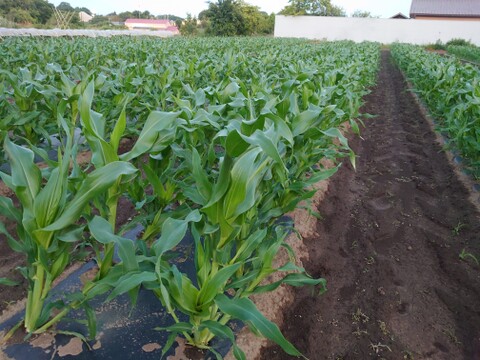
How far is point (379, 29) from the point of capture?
140ft

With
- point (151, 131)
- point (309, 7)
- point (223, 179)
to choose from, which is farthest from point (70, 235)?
point (309, 7)

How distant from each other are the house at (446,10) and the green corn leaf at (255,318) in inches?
2396

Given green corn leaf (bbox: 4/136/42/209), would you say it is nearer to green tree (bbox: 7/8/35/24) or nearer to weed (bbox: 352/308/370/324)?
weed (bbox: 352/308/370/324)

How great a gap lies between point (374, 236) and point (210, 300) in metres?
2.18

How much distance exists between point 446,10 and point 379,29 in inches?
649

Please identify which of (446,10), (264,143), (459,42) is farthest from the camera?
(446,10)

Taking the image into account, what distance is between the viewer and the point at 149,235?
2.24 meters

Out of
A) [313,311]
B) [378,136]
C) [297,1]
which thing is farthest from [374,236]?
[297,1]

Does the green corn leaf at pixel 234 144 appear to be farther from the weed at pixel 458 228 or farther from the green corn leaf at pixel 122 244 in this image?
the weed at pixel 458 228

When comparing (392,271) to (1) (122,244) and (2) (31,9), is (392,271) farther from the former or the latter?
(2) (31,9)

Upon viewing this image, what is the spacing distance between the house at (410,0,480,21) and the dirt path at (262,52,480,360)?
5689cm

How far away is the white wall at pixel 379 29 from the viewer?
Result: 41562 mm

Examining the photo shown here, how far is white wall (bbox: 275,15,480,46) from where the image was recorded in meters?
41.6

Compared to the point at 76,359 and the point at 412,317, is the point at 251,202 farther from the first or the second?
the point at 412,317
